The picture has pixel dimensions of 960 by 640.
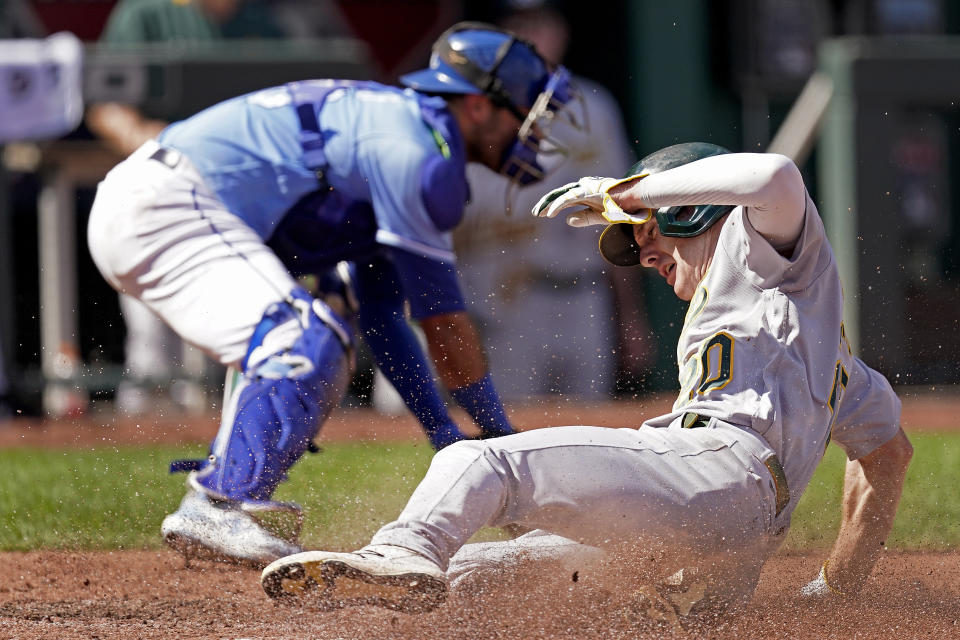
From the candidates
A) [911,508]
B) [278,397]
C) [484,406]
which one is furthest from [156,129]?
[911,508]

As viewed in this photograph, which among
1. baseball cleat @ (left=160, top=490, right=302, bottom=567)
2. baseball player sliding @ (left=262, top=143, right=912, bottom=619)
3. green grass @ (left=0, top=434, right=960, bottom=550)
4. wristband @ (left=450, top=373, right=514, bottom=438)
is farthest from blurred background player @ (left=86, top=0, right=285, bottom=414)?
baseball player sliding @ (left=262, top=143, right=912, bottom=619)

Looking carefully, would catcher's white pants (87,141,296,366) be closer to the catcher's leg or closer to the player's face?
the catcher's leg

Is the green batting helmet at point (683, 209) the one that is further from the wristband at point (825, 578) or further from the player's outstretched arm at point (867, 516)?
the wristband at point (825, 578)

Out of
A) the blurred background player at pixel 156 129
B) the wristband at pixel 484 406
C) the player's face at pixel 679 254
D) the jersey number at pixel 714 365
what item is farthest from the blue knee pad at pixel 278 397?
the blurred background player at pixel 156 129

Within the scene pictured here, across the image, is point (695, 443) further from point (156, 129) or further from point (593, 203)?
point (156, 129)

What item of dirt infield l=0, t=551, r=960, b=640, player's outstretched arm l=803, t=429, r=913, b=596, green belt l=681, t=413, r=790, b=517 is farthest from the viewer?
player's outstretched arm l=803, t=429, r=913, b=596
